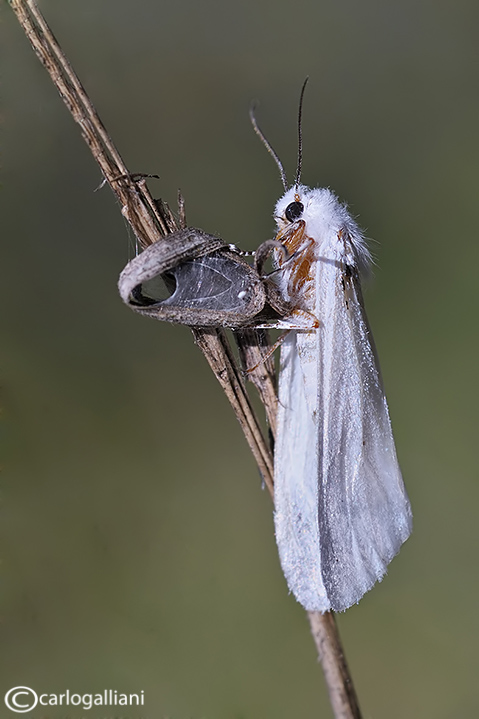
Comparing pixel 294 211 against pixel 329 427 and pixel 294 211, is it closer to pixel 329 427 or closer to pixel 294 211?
pixel 294 211

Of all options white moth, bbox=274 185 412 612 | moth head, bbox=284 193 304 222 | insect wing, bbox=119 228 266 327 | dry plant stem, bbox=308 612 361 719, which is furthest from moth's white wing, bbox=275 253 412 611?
insect wing, bbox=119 228 266 327

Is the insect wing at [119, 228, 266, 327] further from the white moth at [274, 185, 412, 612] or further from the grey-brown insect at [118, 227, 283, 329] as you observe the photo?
the white moth at [274, 185, 412, 612]

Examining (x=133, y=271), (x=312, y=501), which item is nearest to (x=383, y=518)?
(x=312, y=501)

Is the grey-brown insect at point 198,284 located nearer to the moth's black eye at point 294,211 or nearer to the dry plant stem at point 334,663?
the moth's black eye at point 294,211

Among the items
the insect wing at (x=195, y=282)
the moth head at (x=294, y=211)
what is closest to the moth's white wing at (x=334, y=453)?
the moth head at (x=294, y=211)

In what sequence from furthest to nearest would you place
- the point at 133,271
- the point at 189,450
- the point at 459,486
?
the point at 459,486 → the point at 189,450 → the point at 133,271

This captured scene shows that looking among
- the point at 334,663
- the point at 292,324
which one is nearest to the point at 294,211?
the point at 292,324

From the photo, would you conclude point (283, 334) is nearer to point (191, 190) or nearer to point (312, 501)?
point (312, 501)
